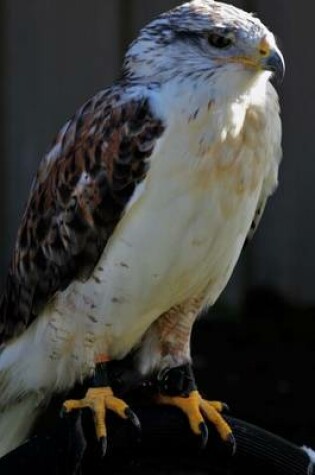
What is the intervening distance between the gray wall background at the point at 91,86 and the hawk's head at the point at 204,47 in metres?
3.33

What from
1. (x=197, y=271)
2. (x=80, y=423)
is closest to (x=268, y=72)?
(x=197, y=271)

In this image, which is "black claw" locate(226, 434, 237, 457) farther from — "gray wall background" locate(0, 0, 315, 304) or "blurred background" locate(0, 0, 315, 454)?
"gray wall background" locate(0, 0, 315, 304)

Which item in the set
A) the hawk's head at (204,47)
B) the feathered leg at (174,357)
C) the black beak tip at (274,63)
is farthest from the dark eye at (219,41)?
the feathered leg at (174,357)

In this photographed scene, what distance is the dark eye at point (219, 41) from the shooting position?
392 centimetres

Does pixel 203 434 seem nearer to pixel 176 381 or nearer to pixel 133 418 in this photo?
pixel 133 418

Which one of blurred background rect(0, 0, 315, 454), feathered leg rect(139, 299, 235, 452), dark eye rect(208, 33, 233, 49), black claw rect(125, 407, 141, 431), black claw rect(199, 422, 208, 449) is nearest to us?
black claw rect(125, 407, 141, 431)

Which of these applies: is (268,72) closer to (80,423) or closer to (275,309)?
(80,423)

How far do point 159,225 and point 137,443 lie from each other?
59 cm

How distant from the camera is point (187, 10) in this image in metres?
4.03

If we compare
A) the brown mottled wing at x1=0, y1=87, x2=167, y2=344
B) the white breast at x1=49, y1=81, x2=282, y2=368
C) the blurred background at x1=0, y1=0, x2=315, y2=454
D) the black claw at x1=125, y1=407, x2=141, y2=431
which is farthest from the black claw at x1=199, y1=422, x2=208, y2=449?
the blurred background at x1=0, y1=0, x2=315, y2=454

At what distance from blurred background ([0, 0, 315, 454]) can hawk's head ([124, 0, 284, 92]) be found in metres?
3.31

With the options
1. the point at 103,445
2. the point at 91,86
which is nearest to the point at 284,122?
the point at 91,86

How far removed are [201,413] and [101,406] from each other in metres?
0.24

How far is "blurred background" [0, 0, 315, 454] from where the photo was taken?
24.2 feet
